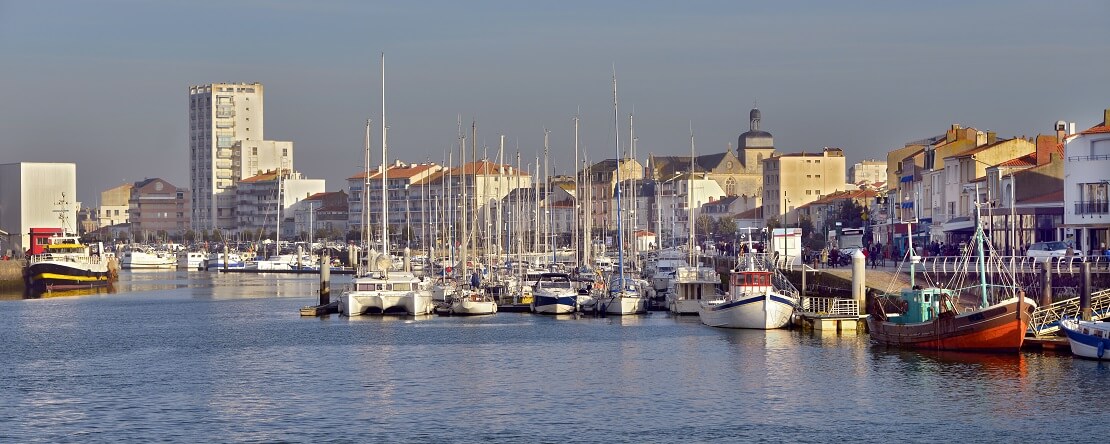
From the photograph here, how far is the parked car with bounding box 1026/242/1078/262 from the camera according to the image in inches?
2395

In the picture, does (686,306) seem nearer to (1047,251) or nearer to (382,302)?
(382,302)

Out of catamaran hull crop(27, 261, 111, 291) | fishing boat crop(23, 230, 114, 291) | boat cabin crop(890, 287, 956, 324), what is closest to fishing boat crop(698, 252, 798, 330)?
boat cabin crop(890, 287, 956, 324)

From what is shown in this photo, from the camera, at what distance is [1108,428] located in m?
36.0

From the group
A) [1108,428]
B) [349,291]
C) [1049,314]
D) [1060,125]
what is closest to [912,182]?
[1060,125]

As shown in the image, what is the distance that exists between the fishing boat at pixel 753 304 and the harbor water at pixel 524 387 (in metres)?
0.81

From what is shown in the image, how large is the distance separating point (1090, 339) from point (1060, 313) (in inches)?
263

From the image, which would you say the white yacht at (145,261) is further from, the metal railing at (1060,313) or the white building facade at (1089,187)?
the metal railing at (1060,313)

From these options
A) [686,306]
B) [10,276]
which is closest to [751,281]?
[686,306]

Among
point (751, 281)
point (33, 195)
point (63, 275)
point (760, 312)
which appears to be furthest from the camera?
point (33, 195)

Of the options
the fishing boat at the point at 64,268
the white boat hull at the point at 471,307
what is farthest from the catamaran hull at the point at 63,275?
the white boat hull at the point at 471,307

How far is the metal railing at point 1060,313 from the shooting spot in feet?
161

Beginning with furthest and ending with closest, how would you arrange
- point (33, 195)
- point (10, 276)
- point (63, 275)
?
point (33, 195), point (10, 276), point (63, 275)

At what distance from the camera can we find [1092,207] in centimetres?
6694

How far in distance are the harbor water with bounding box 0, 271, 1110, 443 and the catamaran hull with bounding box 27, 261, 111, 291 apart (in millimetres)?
42559
